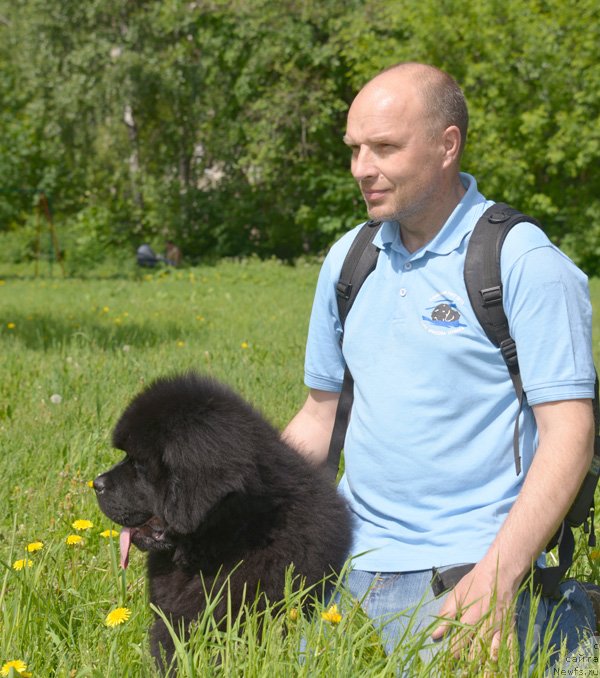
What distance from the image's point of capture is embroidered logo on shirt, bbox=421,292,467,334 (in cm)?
275

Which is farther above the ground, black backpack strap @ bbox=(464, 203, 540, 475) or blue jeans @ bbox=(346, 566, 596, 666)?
black backpack strap @ bbox=(464, 203, 540, 475)

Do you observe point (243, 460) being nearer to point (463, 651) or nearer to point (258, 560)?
point (258, 560)

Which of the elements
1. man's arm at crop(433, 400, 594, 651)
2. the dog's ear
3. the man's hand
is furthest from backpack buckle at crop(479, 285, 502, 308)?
the dog's ear

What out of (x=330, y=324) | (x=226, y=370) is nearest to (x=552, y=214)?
(x=226, y=370)

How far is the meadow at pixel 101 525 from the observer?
2287 millimetres

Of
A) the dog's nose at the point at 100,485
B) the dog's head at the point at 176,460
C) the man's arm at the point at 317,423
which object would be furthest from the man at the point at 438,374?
the dog's nose at the point at 100,485

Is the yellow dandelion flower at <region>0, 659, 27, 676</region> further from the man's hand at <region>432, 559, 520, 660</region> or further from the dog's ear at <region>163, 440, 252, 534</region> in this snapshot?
the man's hand at <region>432, 559, 520, 660</region>

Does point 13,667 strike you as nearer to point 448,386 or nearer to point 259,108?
point 448,386

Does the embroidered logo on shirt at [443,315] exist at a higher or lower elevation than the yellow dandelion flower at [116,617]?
higher

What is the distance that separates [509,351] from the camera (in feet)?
8.72

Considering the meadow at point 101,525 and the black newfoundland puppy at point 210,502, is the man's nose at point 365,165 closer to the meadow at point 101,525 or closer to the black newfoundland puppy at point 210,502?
the black newfoundland puppy at point 210,502

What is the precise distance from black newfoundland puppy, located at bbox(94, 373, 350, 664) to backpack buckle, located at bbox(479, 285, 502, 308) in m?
0.77

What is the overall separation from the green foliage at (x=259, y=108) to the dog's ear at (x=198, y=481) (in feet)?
63.1

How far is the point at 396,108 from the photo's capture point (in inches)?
109
